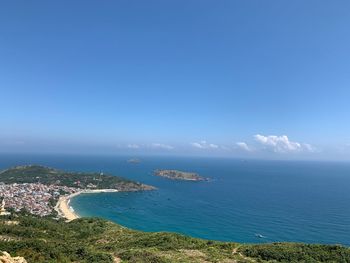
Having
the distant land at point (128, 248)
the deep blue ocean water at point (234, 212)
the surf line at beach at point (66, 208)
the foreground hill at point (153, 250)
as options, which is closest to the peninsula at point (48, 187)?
the surf line at beach at point (66, 208)

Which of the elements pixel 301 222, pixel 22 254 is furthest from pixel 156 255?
pixel 301 222

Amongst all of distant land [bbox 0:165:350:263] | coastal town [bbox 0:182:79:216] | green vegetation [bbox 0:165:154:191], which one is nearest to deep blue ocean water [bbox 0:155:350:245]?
coastal town [bbox 0:182:79:216]

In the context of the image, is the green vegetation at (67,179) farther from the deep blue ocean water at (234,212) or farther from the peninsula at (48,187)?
the deep blue ocean water at (234,212)

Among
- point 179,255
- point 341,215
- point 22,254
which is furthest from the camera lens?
point 341,215

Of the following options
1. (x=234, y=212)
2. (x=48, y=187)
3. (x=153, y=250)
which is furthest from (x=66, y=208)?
(x=153, y=250)

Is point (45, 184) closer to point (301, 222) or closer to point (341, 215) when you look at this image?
point (301, 222)

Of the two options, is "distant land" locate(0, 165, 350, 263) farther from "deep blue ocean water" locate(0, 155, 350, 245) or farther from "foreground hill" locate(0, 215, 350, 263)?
"deep blue ocean water" locate(0, 155, 350, 245)

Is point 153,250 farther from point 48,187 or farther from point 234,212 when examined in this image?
point 48,187
